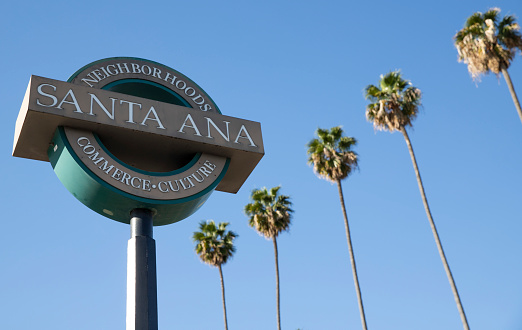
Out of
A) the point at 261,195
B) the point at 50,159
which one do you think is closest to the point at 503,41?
the point at 261,195

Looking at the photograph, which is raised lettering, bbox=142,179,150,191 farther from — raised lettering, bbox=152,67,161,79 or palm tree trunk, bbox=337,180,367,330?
palm tree trunk, bbox=337,180,367,330

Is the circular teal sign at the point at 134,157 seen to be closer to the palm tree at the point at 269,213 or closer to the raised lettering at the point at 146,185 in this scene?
the raised lettering at the point at 146,185

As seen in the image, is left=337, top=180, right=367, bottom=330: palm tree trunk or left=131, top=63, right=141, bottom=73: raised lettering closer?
left=131, top=63, right=141, bottom=73: raised lettering

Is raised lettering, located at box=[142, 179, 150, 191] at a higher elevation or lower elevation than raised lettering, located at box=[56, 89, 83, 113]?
lower

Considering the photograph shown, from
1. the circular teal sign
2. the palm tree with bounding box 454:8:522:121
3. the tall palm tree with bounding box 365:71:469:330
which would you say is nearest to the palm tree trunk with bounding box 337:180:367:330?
the tall palm tree with bounding box 365:71:469:330

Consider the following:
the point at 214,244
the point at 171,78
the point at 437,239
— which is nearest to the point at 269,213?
the point at 214,244

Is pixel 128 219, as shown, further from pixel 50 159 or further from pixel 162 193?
pixel 50 159

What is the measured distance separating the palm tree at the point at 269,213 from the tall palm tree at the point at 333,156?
3832 millimetres

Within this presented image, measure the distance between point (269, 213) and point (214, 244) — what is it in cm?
456

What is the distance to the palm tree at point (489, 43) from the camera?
24.1m

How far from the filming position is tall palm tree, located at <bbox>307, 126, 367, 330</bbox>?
1298 inches

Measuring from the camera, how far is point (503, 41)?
24.4 m

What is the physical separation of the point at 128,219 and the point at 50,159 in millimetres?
1605

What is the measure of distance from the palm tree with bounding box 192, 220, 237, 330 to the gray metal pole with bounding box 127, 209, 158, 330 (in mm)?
27782
